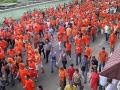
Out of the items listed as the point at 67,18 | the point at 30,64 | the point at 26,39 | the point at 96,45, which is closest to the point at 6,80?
the point at 30,64

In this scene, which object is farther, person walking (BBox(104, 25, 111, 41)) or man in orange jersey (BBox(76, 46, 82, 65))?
person walking (BBox(104, 25, 111, 41))

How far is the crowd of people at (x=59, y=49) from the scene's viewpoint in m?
15.9

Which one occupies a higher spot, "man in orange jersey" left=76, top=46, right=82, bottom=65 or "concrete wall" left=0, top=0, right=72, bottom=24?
"man in orange jersey" left=76, top=46, right=82, bottom=65

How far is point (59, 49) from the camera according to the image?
23062 mm

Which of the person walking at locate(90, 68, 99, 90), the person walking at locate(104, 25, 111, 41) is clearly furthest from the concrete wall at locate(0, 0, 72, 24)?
the person walking at locate(90, 68, 99, 90)

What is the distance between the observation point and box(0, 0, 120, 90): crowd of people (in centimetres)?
1588

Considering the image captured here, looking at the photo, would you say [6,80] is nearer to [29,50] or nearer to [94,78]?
[29,50]

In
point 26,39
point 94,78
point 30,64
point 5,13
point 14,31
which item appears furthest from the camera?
point 5,13

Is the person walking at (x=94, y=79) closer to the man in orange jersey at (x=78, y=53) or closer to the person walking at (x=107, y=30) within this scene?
the man in orange jersey at (x=78, y=53)

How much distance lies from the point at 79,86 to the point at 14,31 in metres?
10.6

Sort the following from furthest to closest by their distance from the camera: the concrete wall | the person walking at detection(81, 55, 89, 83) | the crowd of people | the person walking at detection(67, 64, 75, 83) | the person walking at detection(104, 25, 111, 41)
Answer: the concrete wall
the person walking at detection(104, 25, 111, 41)
the person walking at detection(81, 55, 89, 83)
the person walking at detection(67, 64, 75, 83)
the crowd of people

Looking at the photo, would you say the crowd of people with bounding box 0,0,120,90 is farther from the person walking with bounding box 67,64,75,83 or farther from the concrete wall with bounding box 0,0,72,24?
the concrete wall with bounding box 0,0,72,24

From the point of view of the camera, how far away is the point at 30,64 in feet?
55.8

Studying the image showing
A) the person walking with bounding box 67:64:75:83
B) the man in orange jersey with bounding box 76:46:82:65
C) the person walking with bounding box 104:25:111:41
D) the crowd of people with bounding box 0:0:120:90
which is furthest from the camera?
the person walking with bounding box 104:25:111:41
